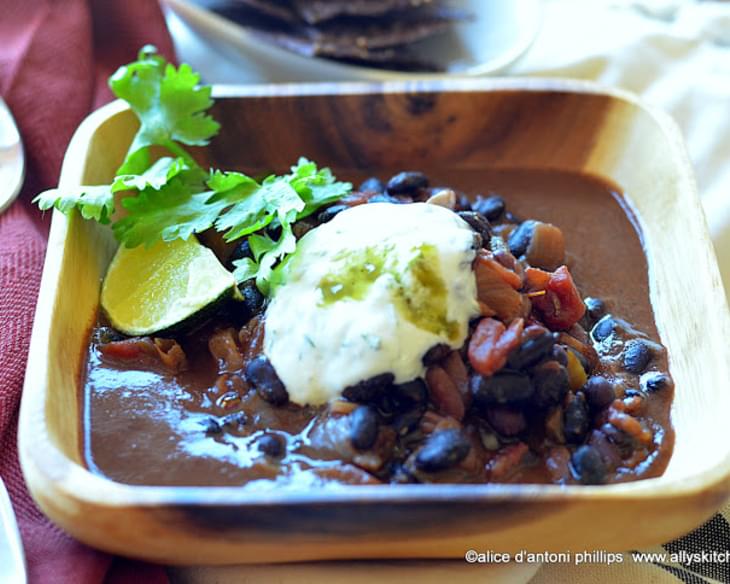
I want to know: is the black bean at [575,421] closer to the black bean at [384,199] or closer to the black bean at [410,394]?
the black bean at [410,394]

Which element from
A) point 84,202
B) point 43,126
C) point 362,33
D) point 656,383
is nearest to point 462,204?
point 656,383

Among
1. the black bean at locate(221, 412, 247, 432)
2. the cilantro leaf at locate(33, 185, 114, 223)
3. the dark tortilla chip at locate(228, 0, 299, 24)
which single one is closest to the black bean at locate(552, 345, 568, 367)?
the black bean at locate(221, 412, 247, 432)

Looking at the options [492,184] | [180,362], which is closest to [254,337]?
[180,362]

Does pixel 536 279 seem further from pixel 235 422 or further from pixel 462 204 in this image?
pixel 235 422

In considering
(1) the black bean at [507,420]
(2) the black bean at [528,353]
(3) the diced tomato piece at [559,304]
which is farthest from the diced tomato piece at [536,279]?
(1) the black bean at [507,420]


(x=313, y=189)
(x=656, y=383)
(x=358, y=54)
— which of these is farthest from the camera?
(x=358, y=54)

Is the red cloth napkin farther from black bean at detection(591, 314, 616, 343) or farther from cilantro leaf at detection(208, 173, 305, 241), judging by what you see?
black bean at detection(591, 314, 616, 343)

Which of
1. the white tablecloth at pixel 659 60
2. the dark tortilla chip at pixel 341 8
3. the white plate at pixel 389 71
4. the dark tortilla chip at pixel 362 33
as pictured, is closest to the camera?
the white tablecloth at pixel 659 60

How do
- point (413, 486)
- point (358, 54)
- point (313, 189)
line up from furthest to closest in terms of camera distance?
1. point (358, 54)
2. point (313, 189)
3. point (413, 486)
